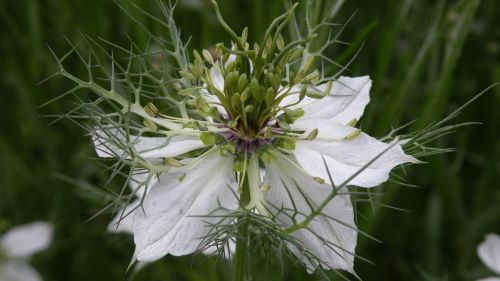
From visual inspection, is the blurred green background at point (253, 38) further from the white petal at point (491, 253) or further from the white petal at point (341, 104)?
the white petal at point (341, 104)

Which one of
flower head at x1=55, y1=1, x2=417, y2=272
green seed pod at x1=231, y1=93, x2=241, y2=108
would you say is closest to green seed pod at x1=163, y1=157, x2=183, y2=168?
flower head at x1=55, y1=1, x2=417, y2=272

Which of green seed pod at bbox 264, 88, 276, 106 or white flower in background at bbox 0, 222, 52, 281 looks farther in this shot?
white flower in background at bbox 0, 222, 52, 281

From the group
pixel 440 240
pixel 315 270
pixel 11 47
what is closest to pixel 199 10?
pixel 11 47

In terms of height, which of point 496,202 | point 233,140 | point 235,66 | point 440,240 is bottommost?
point 440,240

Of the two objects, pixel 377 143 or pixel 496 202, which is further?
pixel 496 202

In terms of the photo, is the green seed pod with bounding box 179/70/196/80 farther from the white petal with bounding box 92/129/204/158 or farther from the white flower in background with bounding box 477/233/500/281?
the white flower in background with bounding box 477/233/500/281

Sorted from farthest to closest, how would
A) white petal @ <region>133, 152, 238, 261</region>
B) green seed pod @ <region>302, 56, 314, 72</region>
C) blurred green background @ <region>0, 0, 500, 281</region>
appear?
1. blurred green background @ <region>0, 0, 500, 281</region>
2. green seed pod @ <region>302, 56, 314, 72</region>
3. white petal @ <region>133, 152, 238, 261</region>

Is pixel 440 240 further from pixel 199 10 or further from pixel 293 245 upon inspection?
pixel 293 245
